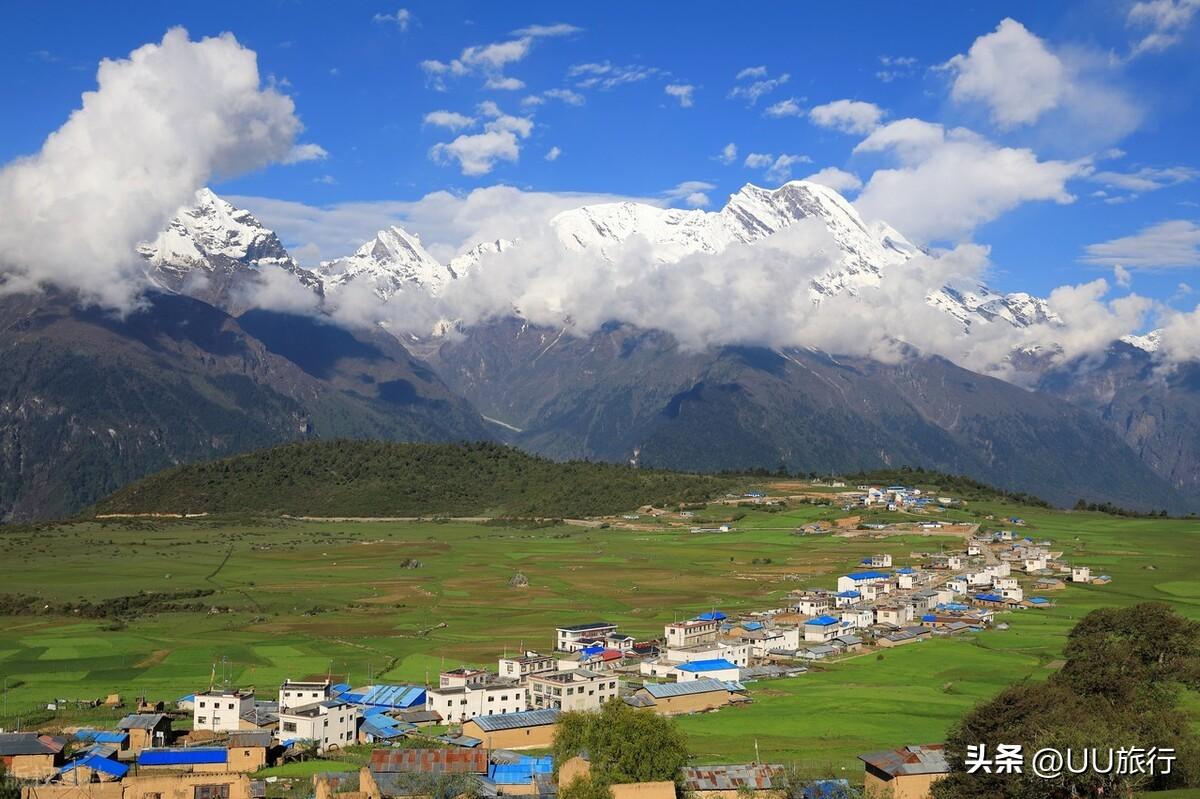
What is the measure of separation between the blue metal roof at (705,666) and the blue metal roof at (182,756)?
30100 mm

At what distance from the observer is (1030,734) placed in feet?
144

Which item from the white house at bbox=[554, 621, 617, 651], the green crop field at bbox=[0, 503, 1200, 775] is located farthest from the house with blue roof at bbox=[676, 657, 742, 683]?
the white house at bbox=[554, 621, 617, 651]

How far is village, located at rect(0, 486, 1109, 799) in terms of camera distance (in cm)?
5012

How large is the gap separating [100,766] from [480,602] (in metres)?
62.6

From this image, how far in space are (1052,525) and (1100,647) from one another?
127670 millimetres

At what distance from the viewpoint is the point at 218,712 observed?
64.9 m

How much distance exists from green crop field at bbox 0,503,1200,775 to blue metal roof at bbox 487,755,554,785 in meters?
7.82

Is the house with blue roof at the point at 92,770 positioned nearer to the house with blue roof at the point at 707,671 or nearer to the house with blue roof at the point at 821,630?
the house with blue roof at the point at 707,671

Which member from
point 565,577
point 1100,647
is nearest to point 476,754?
point 1100,647

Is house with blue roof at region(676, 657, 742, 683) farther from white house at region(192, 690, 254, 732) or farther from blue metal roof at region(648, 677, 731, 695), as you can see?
white house at region(192, 690, 254, 732)

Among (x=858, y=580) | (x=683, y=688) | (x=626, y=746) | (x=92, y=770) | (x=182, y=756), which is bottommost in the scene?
(x=182, y=756)

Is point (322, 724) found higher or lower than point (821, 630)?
lower

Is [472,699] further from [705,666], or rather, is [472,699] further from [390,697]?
[705,666]

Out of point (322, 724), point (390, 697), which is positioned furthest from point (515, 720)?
point (322, 724)
